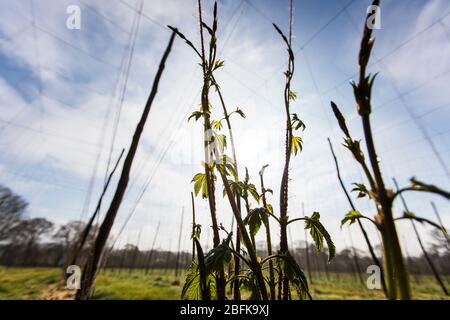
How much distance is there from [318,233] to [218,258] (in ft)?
2.28

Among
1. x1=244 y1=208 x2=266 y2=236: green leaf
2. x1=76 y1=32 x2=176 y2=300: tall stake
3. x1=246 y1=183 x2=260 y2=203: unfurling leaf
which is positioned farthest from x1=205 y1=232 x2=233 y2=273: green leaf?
x1=246 y1=183 x2=260 y2=203: unfurling leaf

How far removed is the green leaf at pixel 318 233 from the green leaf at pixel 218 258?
19.8 inches

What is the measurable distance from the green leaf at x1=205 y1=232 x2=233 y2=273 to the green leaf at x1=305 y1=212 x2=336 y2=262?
1.65 feet

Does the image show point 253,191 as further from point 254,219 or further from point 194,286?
point 194,286

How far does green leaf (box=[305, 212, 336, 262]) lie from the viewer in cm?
114

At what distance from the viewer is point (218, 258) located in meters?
0.91

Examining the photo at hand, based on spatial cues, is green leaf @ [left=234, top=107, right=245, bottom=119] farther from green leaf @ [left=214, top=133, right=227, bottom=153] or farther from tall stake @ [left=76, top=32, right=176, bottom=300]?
tall stake @ [left=76, top=32, right=176, bottom=300]

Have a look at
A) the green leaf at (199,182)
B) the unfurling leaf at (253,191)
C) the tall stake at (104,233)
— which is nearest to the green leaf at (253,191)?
the unfurling leaf at (253,191)

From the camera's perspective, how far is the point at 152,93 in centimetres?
115

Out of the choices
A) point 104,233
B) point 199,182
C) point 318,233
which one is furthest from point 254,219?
point 104,233

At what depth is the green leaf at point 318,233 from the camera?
1.14 metres
